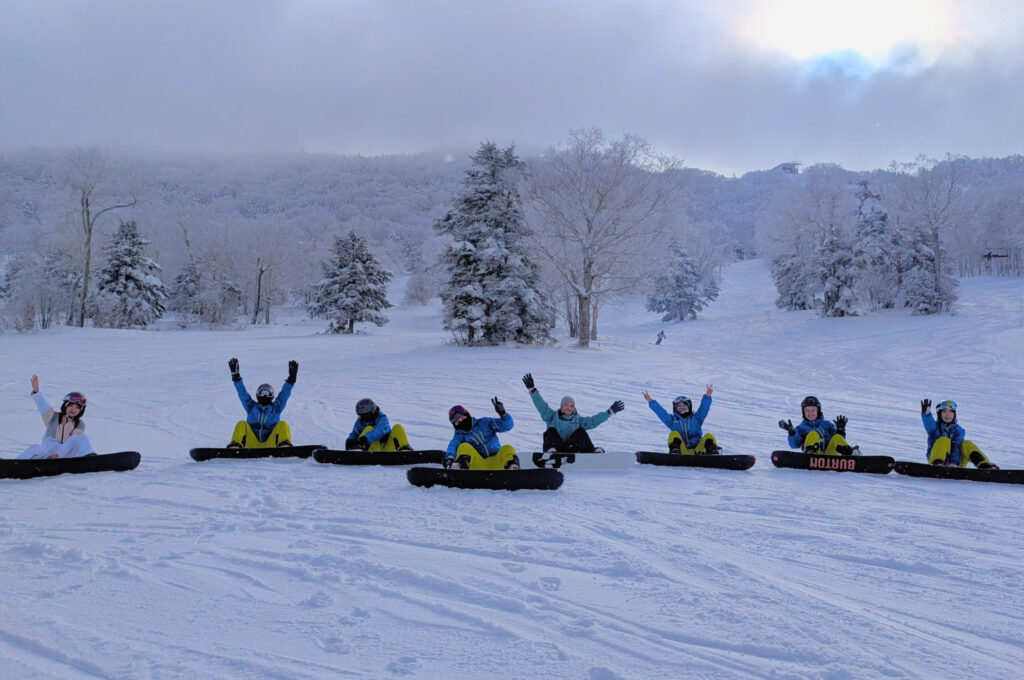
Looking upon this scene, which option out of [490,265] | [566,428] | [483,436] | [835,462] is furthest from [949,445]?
[490,265]

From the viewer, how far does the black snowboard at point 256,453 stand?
9.15 m

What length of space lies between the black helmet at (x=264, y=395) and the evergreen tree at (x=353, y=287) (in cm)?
3228

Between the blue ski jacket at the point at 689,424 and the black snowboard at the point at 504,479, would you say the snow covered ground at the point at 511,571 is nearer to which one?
the black snowboard at the point at 504,479

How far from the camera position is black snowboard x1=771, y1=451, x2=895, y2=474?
827 centimetres

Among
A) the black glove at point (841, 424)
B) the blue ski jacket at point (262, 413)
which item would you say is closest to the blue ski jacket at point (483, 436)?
the blue ski jacket at point (262, 413)

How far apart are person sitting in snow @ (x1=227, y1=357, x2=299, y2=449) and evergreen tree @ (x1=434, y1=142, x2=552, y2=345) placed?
17463 millimetres

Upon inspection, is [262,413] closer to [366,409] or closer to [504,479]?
[366,409]

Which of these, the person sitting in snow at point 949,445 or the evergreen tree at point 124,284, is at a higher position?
the evergreen tree at point 124,284

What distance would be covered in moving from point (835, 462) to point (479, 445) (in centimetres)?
455

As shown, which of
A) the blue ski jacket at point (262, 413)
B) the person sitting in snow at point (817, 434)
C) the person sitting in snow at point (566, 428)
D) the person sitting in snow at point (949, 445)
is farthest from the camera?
the blue ski jacket at point (262, 413)

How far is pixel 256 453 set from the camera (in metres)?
9.30

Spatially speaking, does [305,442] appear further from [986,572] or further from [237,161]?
[237,161]

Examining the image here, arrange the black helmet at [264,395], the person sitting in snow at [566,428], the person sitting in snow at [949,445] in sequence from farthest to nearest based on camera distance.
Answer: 1. the black helmet at [264,395]
2. the person sitting in snow at [566,428]
3. the person sitting in snow at [949,445]

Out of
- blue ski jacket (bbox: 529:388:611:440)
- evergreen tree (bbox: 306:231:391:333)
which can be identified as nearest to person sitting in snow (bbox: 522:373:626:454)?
blue ski jacket (bbox: 529:388:611:440)
